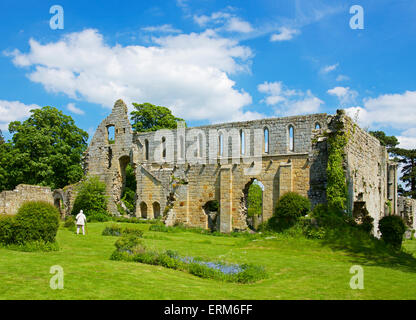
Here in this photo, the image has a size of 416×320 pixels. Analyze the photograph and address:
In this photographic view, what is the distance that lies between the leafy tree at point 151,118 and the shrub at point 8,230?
32465mm

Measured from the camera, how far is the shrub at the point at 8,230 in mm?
13234

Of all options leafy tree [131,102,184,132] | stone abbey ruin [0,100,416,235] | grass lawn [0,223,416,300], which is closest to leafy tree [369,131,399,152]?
stone abbey ruin [0,100,416,235]

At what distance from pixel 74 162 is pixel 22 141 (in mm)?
5836

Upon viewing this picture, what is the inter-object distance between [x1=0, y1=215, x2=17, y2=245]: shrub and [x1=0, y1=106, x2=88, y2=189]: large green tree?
27.4 meters

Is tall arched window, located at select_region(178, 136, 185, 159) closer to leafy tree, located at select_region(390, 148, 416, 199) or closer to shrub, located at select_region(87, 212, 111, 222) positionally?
shrub, located at select_region(87, 212, 111, 222)

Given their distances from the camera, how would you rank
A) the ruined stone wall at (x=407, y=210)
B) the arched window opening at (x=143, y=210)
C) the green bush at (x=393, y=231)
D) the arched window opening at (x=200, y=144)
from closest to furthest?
the green bush at (x=393, y=231), the arched window opening at (x=200, y=144), the ruined stone wall at (x=407, y=210), the arched window opening at (x=143, y=210)

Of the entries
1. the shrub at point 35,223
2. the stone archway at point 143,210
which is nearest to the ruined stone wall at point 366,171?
the shrub at point 35,223

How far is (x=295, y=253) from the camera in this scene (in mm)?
16281

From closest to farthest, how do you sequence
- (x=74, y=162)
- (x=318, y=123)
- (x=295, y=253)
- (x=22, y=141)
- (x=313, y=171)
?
(x=295, y=253), (x=313, y=171), (x=318, y=123), (x=22, y=141), (x=74, y=162)

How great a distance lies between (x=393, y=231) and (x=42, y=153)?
33708mm

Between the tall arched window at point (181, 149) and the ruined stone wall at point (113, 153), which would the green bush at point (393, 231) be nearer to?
the tall arched window at point (181, 149)
